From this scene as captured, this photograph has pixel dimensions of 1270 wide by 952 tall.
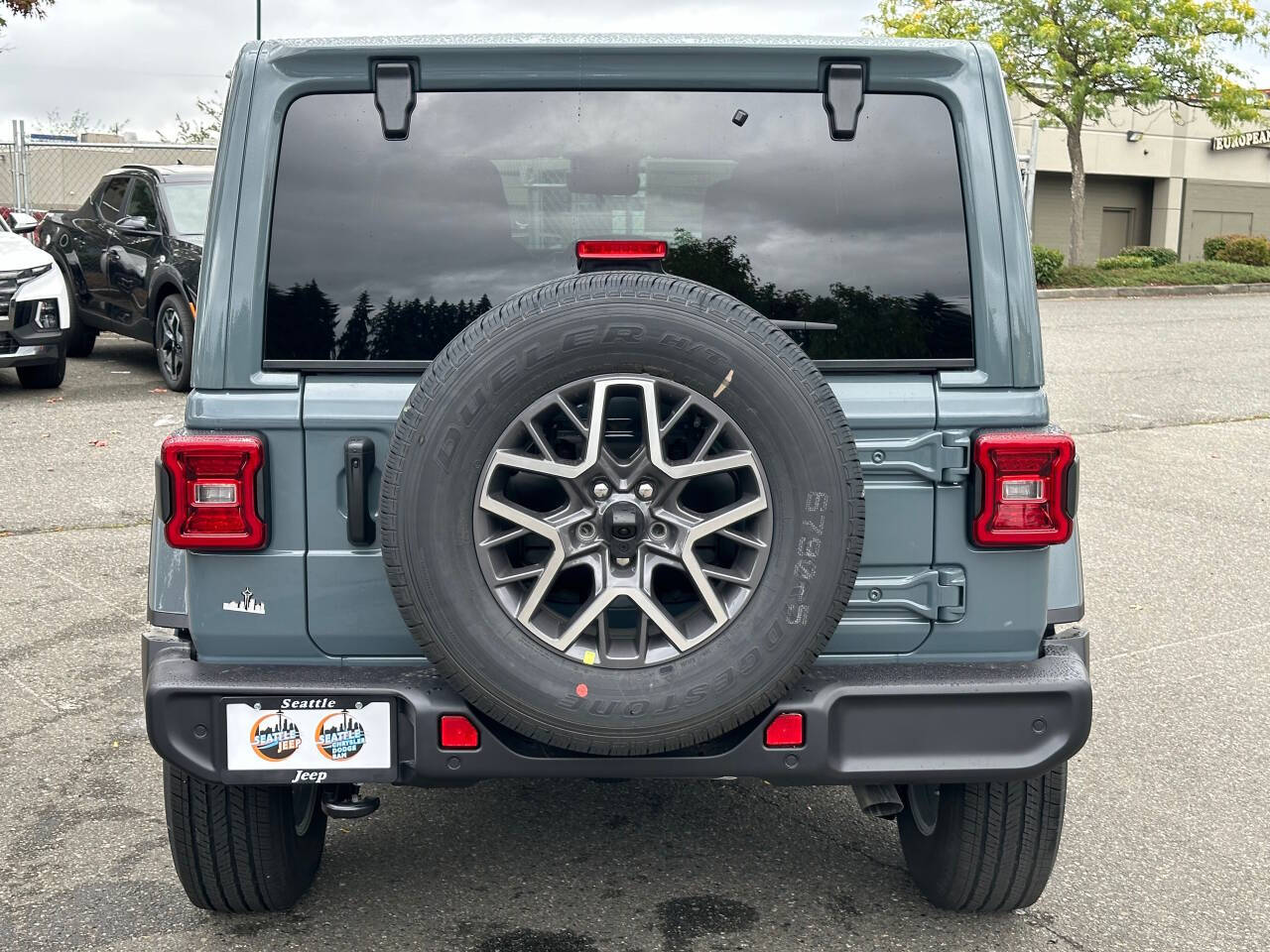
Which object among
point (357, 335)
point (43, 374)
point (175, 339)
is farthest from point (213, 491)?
point (43, 374)

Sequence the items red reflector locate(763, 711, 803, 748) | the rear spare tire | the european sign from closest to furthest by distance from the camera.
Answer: the rear spare tire → red reflector locate(763, 711, 803, 748) → the european sign

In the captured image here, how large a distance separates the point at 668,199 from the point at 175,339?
29.2ft

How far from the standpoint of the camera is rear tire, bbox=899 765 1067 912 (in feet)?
10.1

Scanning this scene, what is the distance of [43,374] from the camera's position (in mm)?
11281

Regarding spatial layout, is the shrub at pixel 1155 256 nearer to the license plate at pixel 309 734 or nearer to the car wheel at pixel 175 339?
the car wheel at pixel 175 339

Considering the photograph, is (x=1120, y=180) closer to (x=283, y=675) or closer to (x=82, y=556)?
(x=82, y=556)

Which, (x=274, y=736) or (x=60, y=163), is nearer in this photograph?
(x=274, y=736)

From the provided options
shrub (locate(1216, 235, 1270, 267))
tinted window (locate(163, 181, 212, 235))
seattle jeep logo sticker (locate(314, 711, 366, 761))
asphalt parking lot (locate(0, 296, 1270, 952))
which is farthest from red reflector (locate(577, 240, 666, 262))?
shrub (locate(1216, 235, 1270, 267))

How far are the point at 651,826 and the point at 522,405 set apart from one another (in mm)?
1703

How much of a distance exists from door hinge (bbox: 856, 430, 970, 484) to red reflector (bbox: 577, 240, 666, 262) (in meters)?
0.57

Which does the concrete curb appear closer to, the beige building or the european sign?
the beige building

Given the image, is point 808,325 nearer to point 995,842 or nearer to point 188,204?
point 995,842

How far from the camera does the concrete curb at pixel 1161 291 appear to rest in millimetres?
22922

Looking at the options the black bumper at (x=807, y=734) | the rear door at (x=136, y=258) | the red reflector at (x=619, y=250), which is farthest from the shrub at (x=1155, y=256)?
the red reflector at (x=619, y=250)
